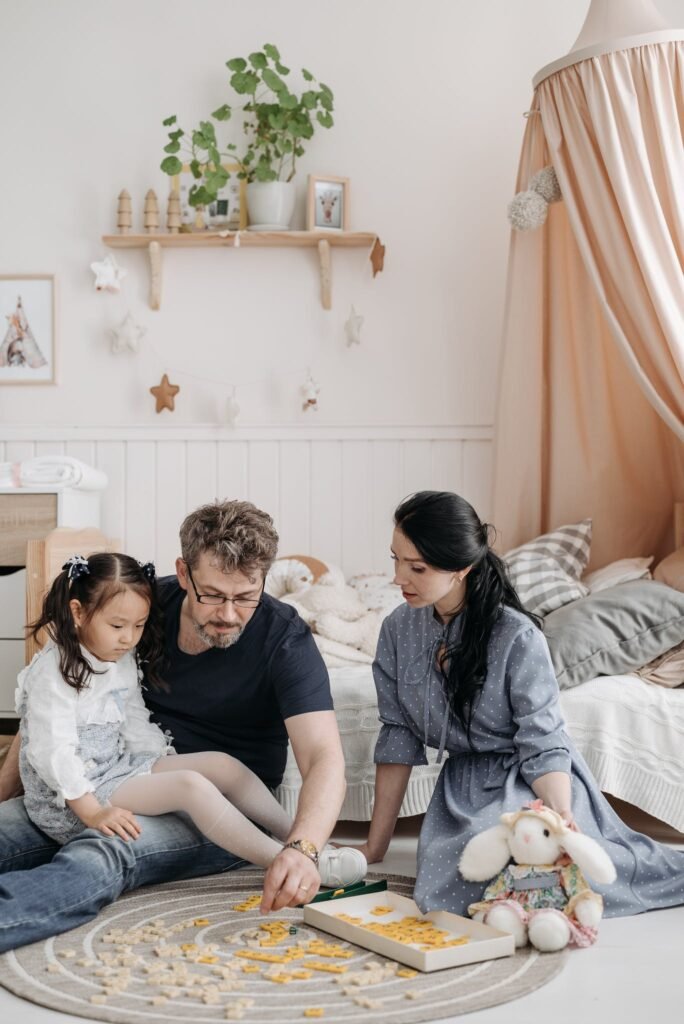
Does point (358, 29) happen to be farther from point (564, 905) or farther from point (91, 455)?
point (564, 905)

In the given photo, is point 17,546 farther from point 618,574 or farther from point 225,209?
point 618,574

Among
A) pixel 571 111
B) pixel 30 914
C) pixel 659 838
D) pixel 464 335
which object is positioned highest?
pixel 571 111

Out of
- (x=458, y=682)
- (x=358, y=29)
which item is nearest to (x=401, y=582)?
(x=458, y=682)

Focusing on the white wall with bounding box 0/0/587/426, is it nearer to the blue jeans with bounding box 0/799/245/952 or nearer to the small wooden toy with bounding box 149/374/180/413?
the small wooden toy with bounding box 149/374/180/413

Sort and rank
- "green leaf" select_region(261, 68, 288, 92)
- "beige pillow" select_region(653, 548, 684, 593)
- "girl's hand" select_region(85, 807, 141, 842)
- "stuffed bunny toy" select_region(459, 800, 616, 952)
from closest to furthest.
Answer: "stuffed bunny toy" select_region(459, 800, 616, 952) < "girl's hand" select_region(85, 807, 141, 842) < "beige pillow" select_region(653, 548, 684, 593) < "green leaf" select_region(261, 68, 288, 92)

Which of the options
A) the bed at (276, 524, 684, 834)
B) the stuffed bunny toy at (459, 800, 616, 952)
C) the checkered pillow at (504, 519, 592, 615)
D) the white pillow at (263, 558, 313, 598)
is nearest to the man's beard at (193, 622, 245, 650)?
the bed at (276, 524, 684, 834)

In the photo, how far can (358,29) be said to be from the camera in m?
3.67

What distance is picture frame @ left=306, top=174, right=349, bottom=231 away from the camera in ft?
11.8

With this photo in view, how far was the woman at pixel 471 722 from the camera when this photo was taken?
201cm

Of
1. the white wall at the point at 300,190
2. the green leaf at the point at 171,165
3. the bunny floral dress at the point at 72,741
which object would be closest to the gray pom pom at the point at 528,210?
the white wall at the point at 300,190

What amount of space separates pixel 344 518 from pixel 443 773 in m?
1.58

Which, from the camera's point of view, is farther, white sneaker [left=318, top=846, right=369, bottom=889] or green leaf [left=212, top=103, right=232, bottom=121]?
green leaf [left=212, top=103, right=232, bottom=121]

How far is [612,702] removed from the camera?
2.43m

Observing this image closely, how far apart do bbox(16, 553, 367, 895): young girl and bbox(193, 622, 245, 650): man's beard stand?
0.36 feet
